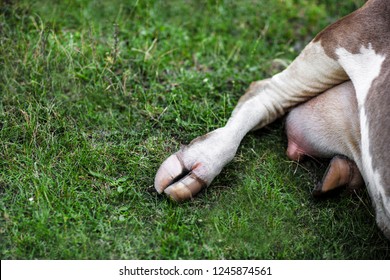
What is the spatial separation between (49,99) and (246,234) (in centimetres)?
147

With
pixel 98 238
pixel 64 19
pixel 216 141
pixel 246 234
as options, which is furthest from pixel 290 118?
pixel 64 19

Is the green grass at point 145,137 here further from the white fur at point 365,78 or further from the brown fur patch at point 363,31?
the brown fur patch at point 363,31

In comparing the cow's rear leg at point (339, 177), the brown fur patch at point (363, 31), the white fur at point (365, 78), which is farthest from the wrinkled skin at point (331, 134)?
the brown fur patch at point (363, 31)

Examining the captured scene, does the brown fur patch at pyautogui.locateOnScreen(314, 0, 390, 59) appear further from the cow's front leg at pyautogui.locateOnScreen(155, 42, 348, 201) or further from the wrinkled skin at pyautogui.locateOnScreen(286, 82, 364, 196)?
the wrinkled skin at pyautogui.locateOnScreen(286, 82, 364, 196)

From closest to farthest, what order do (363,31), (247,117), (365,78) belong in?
(365,78) → (363,31) → (247,117)

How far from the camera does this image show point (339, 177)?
129 inches

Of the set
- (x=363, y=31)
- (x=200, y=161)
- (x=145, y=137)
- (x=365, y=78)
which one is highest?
(x=363, y=31)

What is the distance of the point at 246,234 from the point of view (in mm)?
3059

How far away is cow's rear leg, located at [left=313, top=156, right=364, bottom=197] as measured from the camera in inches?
129

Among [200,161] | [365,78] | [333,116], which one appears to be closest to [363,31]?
[365,78]

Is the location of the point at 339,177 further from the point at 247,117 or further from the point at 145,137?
the point at 145,137

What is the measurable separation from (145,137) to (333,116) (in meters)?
1.05

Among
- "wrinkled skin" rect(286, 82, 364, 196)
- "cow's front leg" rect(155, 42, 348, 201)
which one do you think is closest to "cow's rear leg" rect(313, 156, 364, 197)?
"wrinkled skin" rect(286, 82, 364, 196)

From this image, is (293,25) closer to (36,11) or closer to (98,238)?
(36,11)
